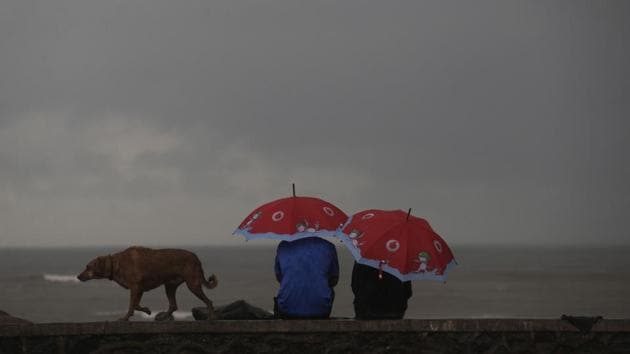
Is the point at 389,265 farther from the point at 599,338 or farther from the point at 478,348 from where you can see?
the point at 599,338

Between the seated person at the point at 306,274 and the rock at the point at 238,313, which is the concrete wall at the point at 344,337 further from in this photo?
the rock at the point at 238,313

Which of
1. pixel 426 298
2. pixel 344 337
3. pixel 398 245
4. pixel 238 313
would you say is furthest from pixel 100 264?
pixel 426 298

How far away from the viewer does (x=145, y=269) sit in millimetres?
9570

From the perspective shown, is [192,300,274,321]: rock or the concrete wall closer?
the concrete wall

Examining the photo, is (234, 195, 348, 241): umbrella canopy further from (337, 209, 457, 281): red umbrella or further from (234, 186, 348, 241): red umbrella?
(337, 209, 457, 281): red umbrella

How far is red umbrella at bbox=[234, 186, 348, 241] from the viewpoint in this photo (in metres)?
9.05

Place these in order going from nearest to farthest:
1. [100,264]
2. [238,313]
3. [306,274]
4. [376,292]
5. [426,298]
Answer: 1. [306,274]
2. [376,292]
3. [100,264]
4. [238,313]
5. [426,298]

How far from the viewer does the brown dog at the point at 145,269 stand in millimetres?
9570

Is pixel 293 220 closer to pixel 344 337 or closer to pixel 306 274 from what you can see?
pixel 306 274

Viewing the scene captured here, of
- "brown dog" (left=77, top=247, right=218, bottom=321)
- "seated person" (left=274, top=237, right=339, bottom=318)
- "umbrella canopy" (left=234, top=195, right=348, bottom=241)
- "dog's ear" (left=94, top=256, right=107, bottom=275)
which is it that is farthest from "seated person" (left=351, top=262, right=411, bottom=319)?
"dog's ear" (left=94, top=256, right=107, bottom=275)

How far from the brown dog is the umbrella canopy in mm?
858

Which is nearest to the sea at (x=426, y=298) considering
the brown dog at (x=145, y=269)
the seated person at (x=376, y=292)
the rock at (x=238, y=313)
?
the rock at (x=238, y=313)

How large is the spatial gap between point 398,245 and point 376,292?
2.29 ft

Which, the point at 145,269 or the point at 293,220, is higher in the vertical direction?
the point at 293,220
